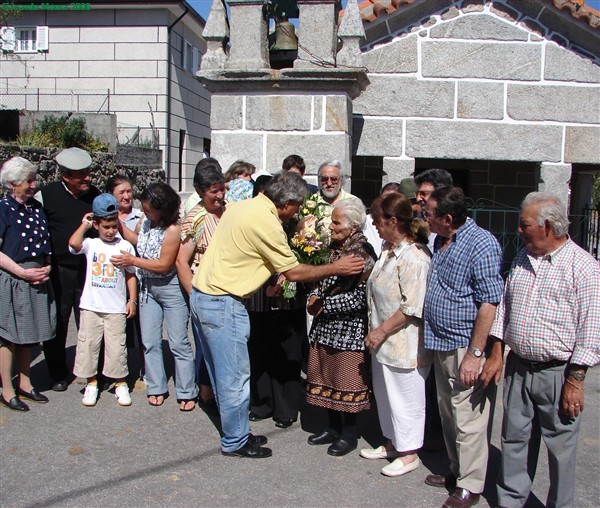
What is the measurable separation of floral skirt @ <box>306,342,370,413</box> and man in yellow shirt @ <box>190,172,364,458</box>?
1.64 ft

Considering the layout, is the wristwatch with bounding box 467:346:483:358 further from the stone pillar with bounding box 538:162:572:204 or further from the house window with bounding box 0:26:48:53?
the house window with bounding box 0:26:48:53

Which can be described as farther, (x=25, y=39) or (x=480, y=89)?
(x=25, y=39)

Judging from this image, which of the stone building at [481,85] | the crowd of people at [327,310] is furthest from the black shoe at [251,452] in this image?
the stone building at [481,85]

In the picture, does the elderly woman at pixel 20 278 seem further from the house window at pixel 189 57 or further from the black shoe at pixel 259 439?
the house window at pixel 189 57

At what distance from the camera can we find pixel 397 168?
6.64 meters

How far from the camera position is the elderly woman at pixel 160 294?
14.9ft

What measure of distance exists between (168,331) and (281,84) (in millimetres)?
2491

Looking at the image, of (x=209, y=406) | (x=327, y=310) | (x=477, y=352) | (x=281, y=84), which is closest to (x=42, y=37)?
(x=281, y=84)

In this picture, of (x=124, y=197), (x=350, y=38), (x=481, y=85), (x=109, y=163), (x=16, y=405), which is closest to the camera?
(x=16, y=405)

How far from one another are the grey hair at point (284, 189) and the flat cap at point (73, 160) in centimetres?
198

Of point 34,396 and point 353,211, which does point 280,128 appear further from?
point 34,396

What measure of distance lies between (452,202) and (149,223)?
2474 mm

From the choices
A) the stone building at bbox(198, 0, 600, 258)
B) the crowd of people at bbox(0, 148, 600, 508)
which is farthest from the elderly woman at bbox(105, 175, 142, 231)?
the stone building at bbox(198, 0, 600, 258)

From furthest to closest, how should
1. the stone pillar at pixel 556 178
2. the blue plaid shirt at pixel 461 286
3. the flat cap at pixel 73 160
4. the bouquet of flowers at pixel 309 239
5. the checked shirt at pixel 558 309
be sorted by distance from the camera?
1. the stone pillar at pixel 556 178
2. the flat cap at pixel 73 160
3. the bouquet of flowers at pixel 309 239
4. the blue plaid shirt at pixel 461 286
5. the checked shirt at pixel 558 309
